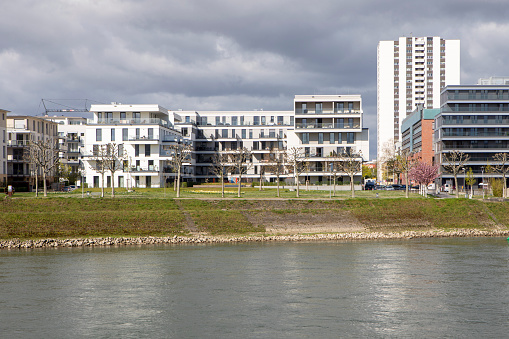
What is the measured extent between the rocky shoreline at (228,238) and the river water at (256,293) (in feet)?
12.2

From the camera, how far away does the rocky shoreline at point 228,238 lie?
5003cm

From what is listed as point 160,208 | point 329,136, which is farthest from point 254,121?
point 160,208

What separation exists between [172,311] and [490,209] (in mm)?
51756

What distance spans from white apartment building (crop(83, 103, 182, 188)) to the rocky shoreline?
183ft

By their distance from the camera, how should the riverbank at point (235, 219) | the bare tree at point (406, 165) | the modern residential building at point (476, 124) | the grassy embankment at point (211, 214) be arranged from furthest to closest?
the modern residential building at point (476, 124) < the bare tree at point (406, 165) < the grassy embankment at point (211, 214) < the riverbank at point (235, 219)

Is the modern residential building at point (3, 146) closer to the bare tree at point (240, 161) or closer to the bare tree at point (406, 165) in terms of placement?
the bare tree at point (240, 161)

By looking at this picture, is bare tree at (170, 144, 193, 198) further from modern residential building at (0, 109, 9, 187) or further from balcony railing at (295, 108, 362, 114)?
modern residential building at (0, 109, 9, 187)

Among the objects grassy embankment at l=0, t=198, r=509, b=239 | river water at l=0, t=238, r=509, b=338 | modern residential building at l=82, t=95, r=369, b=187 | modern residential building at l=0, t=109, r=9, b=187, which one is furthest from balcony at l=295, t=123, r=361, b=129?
river water at l=0, t=238, r=509, b=338

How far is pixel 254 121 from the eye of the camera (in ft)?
470

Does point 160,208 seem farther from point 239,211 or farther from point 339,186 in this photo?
point 339,186

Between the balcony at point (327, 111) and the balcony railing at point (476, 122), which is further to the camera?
the balcony railing at point (476, 122)

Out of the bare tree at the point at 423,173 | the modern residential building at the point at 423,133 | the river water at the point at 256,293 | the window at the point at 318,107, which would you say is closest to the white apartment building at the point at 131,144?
the window at the point at 318,107

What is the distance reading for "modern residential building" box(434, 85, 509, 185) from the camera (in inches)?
4830

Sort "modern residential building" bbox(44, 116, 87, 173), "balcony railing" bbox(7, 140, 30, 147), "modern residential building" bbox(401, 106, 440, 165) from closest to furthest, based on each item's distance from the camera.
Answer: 1. "balcony railing" bbox(7, 140, 30, 147)
2. "modern residential building" bbox(44, 116, 87, 173)
3. "modern residential building" bbox(401, 106, 440, 165)
